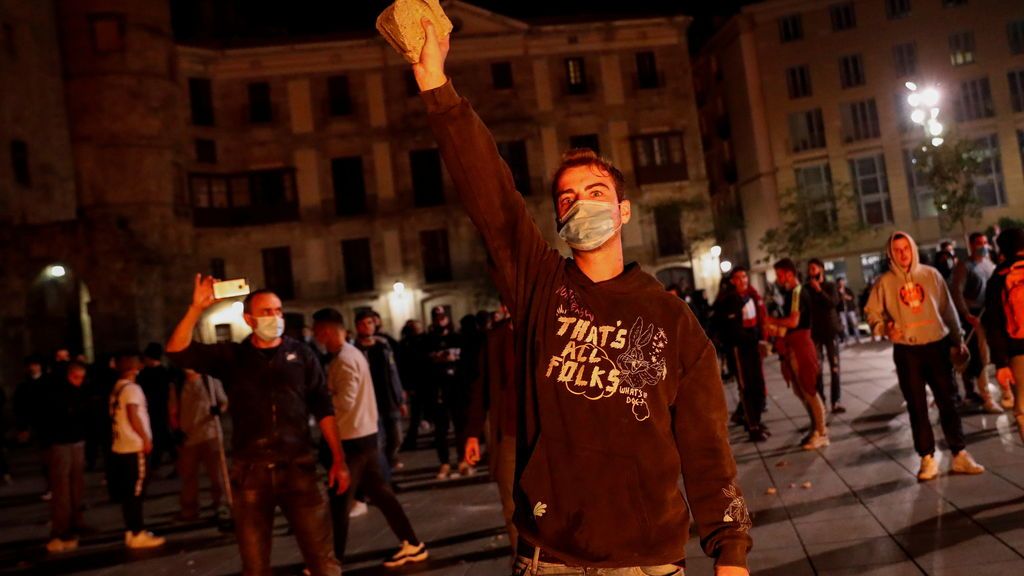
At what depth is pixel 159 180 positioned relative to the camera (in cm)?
A: 3366

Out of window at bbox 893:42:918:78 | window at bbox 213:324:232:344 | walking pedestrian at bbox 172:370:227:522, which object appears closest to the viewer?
walking pedestrian at bbox 172:370:227:522

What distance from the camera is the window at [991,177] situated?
40906mm

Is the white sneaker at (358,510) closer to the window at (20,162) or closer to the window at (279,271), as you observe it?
the window at (20,162)

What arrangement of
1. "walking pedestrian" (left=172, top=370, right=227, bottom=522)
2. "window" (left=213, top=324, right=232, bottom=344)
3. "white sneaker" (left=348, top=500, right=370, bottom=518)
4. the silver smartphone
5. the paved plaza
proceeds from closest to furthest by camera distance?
the silver smartphone < the paved plaza < "white sneaker" (left=348, top=500, right=370, bottom=518) < "walking pedestrian" (left=172, top=370, right=227, bottom=522) < "window" (left=213, top=324, right=232, bottom=344)

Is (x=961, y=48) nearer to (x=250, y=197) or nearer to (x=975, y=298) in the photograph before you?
(x=250, y=197)

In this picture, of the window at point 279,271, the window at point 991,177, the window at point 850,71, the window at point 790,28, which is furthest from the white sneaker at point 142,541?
the window at point 991,177

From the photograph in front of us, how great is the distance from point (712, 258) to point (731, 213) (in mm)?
10020

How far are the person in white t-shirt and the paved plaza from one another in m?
0.22

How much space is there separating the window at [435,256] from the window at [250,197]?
19.4 ft

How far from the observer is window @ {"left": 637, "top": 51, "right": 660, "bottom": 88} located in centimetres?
3869

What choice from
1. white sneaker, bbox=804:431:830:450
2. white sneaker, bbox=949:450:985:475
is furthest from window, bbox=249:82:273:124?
white sneaker, bbox=949:450:985:475

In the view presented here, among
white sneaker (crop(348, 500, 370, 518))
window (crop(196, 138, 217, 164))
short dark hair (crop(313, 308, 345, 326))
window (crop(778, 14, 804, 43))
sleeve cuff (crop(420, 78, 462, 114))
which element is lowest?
white sneaker (crop(348, 500, 370, 518))

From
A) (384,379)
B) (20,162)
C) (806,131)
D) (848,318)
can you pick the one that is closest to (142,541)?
(384,379)

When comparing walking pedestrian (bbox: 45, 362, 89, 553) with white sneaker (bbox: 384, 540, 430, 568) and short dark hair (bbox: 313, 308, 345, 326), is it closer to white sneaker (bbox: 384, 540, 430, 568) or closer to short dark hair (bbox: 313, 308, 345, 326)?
short dark hair (bbox: 313, 308, 345, 326)
